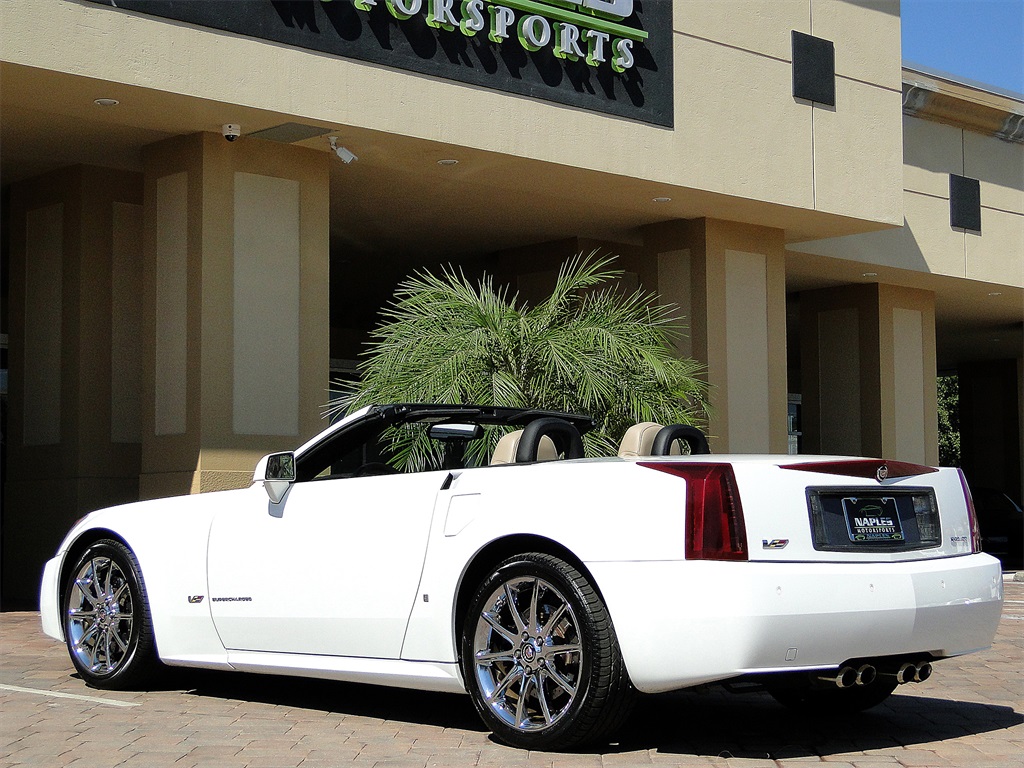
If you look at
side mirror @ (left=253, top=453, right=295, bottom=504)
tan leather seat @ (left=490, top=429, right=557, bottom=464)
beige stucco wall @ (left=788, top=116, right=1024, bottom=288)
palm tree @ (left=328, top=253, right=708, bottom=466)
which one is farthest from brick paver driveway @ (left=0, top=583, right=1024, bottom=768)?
beige stucco wall @ (left=788, top=116, right=1024, bottom=288)

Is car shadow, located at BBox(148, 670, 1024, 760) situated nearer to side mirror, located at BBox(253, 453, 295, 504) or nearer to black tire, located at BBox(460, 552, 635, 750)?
black tire, located at BBox(460, 552, 635, 750)

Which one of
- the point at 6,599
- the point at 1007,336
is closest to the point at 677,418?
the point at 6,599

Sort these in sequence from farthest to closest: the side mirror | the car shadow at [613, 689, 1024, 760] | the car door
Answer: the side mirror, the car door, the car shadow at [613, 689, 1024, 760]

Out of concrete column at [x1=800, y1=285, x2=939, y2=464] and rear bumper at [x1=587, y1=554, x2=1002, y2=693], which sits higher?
concrete column at [x1=800, y1=285, x2=939, y2=464]

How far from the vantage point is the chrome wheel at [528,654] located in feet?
16.6

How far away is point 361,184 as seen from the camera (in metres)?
14.6

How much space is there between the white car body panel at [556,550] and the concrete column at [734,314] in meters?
10.3

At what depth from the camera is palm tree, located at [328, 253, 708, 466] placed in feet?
36.5

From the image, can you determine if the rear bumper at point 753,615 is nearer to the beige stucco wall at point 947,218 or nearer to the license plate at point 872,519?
the license plate at point 872,519

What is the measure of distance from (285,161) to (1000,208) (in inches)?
492

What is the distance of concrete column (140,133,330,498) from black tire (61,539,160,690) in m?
4.88

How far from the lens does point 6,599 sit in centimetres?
1423

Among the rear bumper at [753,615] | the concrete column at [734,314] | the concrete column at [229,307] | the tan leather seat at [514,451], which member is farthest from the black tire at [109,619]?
the concrete column at [734,314]

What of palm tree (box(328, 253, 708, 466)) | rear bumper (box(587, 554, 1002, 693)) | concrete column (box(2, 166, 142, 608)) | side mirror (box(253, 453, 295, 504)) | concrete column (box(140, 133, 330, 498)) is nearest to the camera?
rear bumper (box(587, 554, 1002, 693))
